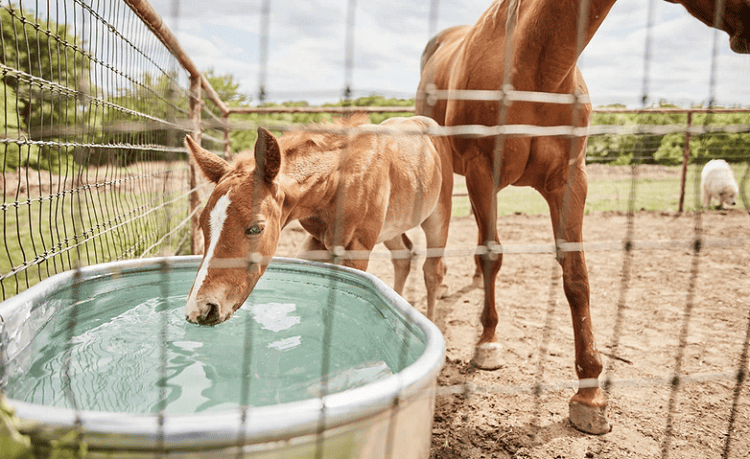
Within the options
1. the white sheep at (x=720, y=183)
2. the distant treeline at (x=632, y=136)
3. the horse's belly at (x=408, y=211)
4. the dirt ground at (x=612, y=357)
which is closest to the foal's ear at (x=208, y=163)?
the dirt ground at (x=612, y=357)

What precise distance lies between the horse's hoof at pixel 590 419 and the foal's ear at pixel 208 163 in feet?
6.48

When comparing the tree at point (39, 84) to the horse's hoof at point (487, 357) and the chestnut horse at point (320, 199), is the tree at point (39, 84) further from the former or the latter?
the horse's hoof at point (487, 357)

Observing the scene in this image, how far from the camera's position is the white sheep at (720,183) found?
30.0 feet

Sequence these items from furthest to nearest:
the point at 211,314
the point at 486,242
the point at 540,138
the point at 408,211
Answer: the point at 408,211 → the point at 486,242 → the point at 540,138 → the point at 211,314

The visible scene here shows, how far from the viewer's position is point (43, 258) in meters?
1.78

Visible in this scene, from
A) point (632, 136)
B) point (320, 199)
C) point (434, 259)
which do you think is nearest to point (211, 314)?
point (320, 199)

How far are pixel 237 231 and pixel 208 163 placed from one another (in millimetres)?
486

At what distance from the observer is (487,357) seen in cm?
286

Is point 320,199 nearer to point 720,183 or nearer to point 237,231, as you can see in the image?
point 237,231

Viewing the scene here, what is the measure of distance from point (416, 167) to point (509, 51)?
106cm

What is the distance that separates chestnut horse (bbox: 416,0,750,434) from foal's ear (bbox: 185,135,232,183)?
1010 mm

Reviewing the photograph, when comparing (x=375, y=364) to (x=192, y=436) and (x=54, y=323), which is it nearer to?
(x=192, y=436)

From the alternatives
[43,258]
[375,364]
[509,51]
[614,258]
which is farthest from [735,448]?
[614,258]

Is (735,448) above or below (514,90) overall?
below
